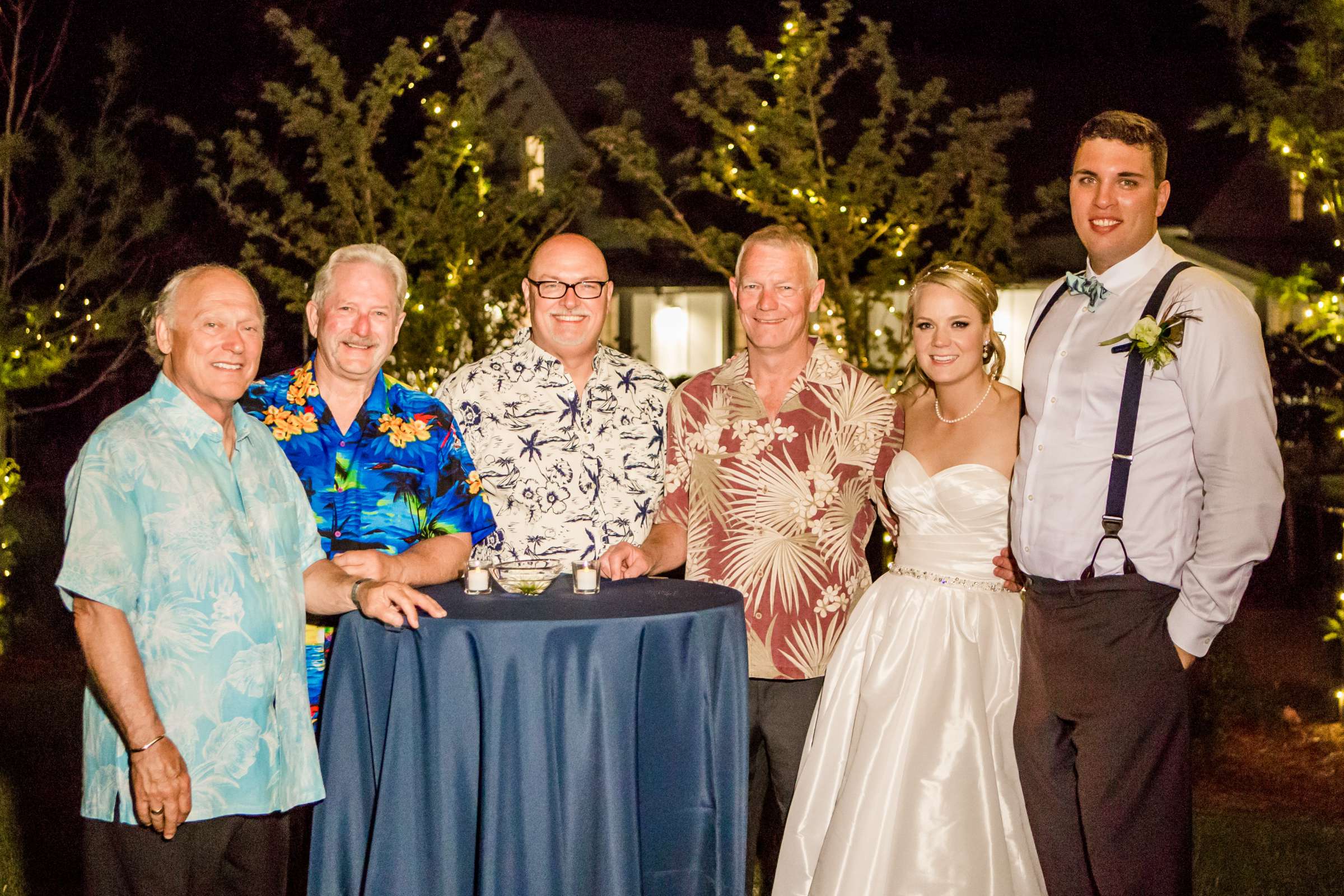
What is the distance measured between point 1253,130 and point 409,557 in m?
5.94

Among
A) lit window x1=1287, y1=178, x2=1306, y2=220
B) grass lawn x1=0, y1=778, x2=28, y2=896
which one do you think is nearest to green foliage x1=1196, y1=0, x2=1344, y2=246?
grass lawn x1=0, y1=778, x2=28, y2=896

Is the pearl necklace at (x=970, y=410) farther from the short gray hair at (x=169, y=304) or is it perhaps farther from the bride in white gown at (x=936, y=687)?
the short gray hair at (x=169, y=304)

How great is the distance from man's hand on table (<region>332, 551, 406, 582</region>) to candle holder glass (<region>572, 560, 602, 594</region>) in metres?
0.51

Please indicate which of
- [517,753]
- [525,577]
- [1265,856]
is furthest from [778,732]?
[1265,856]

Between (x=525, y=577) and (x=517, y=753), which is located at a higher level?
(x=525, y=577)

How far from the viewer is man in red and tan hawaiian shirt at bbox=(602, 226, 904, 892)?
14.3 feet

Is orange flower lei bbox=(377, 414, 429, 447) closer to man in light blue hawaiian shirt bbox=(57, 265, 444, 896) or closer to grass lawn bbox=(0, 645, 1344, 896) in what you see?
man in light blue hawaiian shirt bbox=(57, 265, 444, 896)

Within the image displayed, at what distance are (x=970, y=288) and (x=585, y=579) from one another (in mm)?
1584

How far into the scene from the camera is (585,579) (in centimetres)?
393

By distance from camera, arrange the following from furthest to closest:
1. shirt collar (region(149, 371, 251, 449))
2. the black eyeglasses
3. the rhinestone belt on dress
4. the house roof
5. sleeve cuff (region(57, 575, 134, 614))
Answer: the house roof < the black eyeglasses < the rhinestone belt on dress < shirt collar (region(149, 371, 251, 449)) < sleeve cuff (region(57, 575, 134, 614))

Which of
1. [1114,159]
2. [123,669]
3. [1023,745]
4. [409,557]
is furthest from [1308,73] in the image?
[123,669]

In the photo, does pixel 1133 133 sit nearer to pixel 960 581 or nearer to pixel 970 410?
pixel 970 410

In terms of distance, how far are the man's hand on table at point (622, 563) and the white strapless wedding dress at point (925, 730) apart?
2.32 feet

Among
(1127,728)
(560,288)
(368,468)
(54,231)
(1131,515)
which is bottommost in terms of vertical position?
(1127,728)
